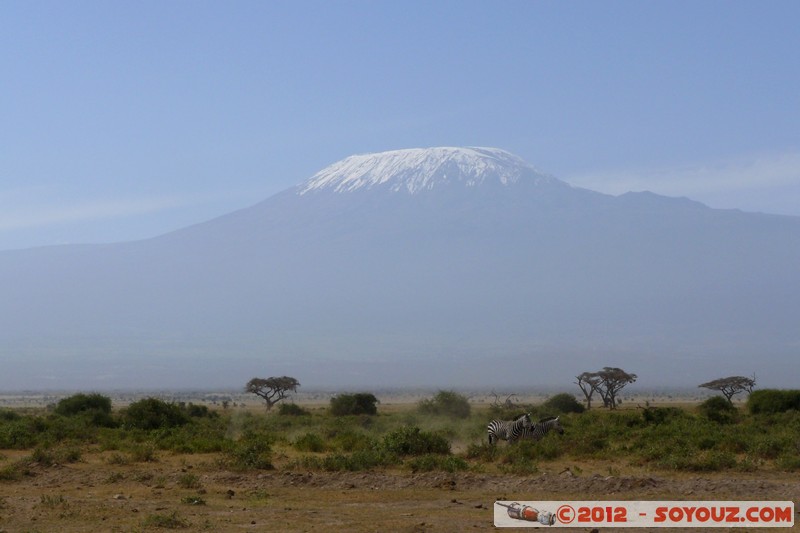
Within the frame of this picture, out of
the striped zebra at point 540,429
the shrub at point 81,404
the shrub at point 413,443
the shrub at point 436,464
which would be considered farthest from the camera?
the shrub at point 81,404

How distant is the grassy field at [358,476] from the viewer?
1484 centimetres

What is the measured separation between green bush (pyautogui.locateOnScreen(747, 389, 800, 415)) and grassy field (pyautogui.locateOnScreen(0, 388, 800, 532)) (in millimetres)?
15299

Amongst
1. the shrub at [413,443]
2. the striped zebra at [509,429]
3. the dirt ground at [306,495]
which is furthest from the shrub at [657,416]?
the dirt ground at [306,495]

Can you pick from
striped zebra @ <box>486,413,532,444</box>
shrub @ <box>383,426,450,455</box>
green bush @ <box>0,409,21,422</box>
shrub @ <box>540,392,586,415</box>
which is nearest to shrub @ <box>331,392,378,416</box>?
shrub @ <box>540,392,586,415</box>

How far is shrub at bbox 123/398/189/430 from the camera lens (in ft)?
115

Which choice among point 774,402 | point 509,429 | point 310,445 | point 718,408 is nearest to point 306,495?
point 310,445

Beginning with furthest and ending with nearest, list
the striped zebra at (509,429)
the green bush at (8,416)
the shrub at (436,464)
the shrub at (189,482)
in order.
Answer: the green bush at (8,416) → the striped zebra at (509,429) → the shrub at (436,464) → the shrub at (189,482)

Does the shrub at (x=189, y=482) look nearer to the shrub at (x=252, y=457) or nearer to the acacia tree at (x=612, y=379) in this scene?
the shrub at (x=252, y=457)

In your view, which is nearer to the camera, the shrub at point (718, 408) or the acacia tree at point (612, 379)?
the shrub at point (718, 408)

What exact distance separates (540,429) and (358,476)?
8.50 metres

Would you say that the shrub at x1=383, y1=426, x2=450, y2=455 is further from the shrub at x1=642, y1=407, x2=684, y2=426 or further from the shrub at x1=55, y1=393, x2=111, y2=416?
the shrub at x1=55, y1=393, x2=111, y2=416

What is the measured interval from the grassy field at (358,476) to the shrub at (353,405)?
22.1 meters

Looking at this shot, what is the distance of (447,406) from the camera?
43.2 m

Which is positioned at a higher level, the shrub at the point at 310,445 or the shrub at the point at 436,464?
the shrub at the point at 436,464
